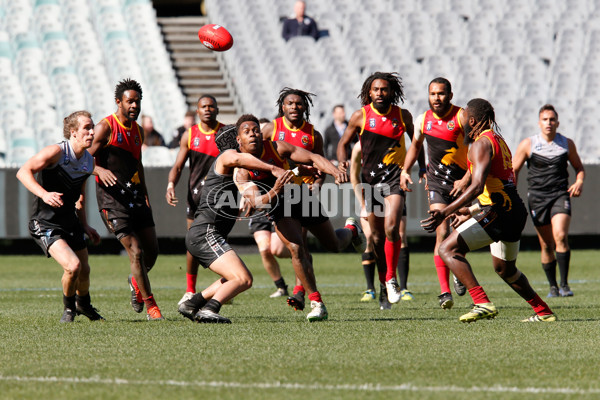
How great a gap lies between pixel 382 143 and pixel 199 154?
89.4 inches

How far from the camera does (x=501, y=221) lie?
835 centimetres

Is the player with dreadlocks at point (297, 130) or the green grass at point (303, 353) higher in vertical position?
the player with dreadlocks at point (297, 130)

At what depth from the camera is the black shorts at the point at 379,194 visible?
10.8 metres

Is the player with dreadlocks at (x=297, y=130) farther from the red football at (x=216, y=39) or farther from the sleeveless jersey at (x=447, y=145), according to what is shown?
the red football at (x=216, y=39)

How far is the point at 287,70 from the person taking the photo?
24.8m

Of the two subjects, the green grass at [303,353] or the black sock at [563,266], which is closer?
the green grass at [303,353]

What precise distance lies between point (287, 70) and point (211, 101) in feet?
44.5

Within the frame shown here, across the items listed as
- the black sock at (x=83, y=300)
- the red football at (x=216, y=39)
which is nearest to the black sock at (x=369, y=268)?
the red football at (x=216, y=39)

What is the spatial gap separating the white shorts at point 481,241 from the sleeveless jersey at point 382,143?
2490mm

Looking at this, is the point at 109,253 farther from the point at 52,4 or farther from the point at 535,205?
the point at 535,205

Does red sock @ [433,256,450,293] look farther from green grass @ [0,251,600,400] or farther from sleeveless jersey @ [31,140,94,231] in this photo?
sleeveless jersey @ [31,140,94,231]

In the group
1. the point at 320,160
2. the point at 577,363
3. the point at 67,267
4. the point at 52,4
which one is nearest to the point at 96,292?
the point at 67,267

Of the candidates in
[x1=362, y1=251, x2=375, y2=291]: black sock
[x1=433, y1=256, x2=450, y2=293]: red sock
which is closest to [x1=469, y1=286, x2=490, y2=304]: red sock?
[x1=433, y1=256, x2=450, y2=293]: red sock

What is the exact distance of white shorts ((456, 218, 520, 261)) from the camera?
8.37m
